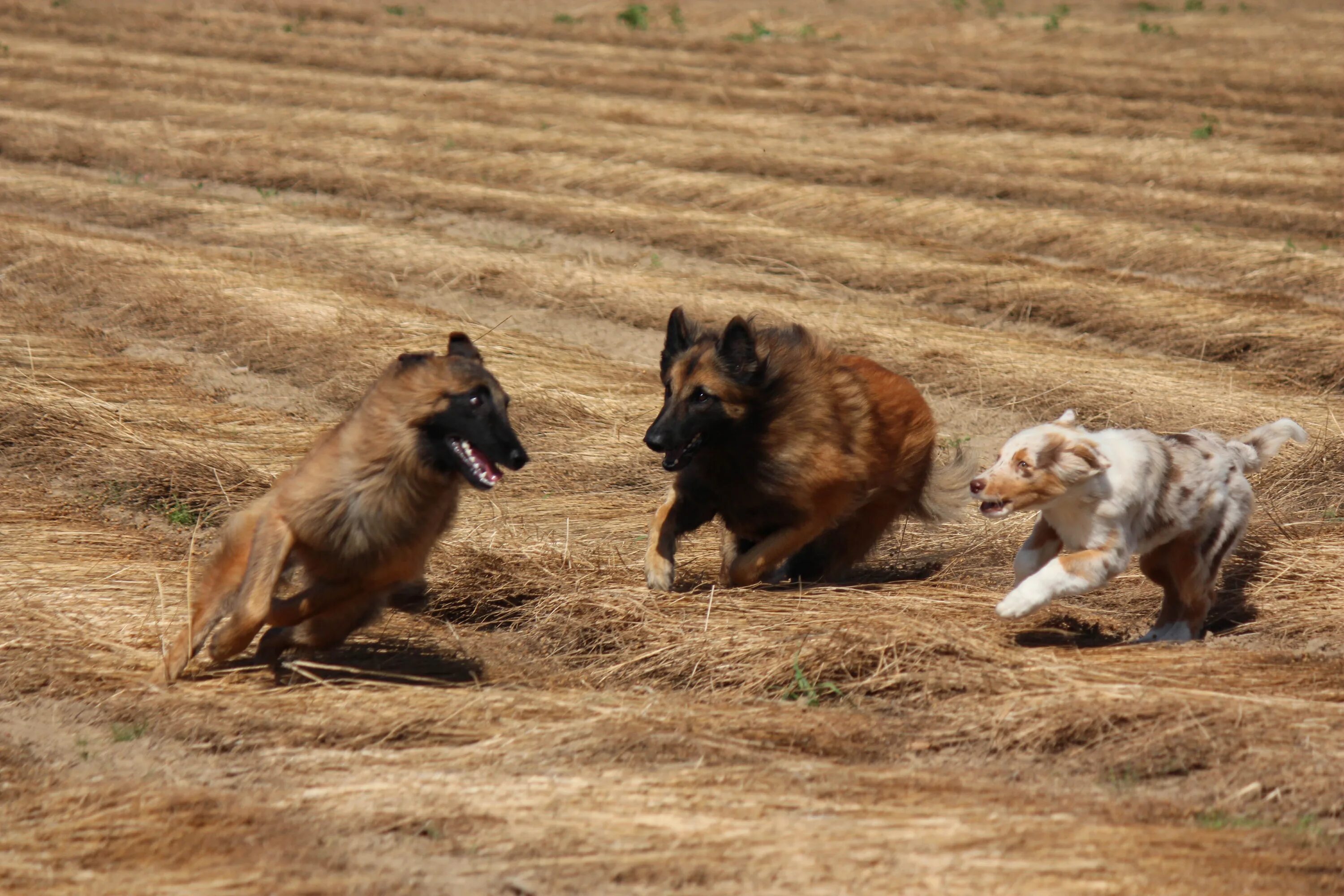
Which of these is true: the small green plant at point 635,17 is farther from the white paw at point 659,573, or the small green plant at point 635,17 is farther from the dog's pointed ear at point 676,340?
the white paw at point 659,573

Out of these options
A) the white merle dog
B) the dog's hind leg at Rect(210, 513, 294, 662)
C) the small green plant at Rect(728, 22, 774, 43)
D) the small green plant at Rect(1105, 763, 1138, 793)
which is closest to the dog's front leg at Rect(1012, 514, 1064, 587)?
the white merle dog

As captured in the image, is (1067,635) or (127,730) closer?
(127,730)

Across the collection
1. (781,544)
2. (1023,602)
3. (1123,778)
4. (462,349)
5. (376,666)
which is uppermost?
(462,349)

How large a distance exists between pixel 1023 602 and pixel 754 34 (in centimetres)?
2785

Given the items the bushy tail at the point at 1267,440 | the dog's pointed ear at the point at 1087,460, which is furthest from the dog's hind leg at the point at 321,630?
the bushy tail at the point at 1267,440

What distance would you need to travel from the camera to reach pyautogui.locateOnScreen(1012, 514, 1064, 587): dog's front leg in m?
7.14

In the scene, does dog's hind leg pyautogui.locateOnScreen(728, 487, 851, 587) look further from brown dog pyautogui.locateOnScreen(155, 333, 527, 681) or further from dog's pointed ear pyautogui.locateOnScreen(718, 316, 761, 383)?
brown dog pyautogui.locateOnScreen(155, 333, 527, 681)

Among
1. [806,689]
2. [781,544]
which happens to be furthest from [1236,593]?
[806,689]

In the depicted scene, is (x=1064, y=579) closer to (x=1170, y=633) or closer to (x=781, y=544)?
(x=1170, y=633)

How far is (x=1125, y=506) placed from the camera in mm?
6727

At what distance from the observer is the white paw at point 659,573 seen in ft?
25.3

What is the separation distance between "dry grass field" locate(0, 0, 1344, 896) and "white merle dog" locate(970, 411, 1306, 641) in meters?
0.34

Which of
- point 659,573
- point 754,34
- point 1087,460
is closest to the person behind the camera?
point 1087,460

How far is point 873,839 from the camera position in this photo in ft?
15.9
